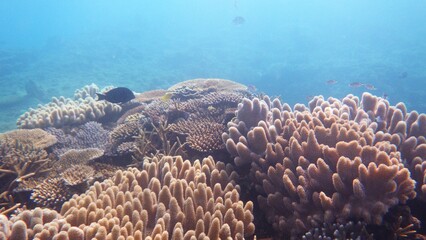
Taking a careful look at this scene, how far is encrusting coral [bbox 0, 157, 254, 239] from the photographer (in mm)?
2324

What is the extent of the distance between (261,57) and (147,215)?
142ft

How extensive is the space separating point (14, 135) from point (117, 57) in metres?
39.5

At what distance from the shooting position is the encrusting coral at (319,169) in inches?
115

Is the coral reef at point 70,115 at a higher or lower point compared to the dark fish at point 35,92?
lower

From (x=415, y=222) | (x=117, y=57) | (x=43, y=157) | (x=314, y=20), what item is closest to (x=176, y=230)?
(x=415, y=222)

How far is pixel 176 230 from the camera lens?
2.39 m

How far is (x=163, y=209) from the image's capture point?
9.05ft

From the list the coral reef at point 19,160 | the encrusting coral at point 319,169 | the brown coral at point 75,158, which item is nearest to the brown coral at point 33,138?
the coral reef at point 19,160

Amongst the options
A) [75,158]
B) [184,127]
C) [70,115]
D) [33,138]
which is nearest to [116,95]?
[75,158]

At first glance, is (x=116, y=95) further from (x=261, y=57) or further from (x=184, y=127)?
(x=261, y=57)

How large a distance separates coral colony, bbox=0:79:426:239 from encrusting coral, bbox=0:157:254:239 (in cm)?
1

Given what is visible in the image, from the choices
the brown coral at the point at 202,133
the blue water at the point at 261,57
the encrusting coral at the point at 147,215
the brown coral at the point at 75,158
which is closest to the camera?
the encrusting coral at the point at 147,215

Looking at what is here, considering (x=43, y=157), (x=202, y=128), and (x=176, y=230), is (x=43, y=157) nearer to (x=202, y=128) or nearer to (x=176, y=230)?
(x=202, y=128)

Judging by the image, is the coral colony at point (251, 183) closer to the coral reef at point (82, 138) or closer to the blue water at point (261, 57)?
the coral reef at point (82, 138)
